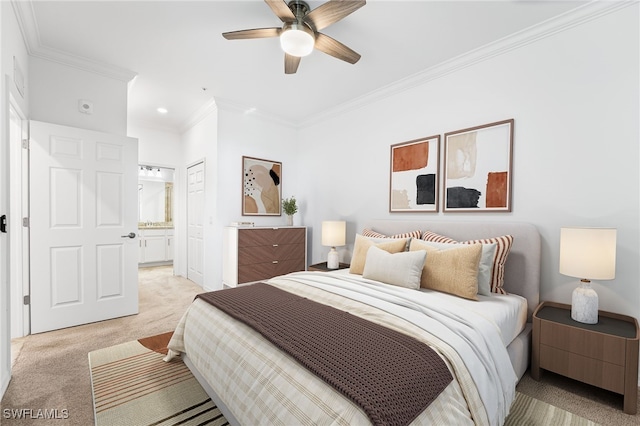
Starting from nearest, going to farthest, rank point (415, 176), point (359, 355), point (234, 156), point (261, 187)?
1. point (359, 355)
2. point (415, 176)
3. point (234, 156)
4. point (261, 187)

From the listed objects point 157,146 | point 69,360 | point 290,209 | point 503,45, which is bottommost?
point 69,360

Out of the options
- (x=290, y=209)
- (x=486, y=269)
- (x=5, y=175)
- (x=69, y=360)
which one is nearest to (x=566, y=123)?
(x=486, y=269)

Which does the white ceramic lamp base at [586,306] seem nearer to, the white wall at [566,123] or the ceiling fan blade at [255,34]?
the white wall at [566,123]

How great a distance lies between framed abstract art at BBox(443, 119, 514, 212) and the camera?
256 centimetres

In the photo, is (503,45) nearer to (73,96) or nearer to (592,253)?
(592,253)

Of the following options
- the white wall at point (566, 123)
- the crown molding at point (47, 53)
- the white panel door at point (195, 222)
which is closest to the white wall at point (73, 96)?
the crown molding at point (47, 53)

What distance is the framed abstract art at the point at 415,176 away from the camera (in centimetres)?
306

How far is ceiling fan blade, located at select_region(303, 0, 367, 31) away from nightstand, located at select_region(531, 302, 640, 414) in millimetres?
2461

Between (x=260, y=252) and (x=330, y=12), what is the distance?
9.45 feet

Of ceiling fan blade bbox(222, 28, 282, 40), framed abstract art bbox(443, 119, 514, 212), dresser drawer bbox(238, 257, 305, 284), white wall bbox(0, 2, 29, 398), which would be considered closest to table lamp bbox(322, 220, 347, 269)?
dresser drawer bbox(238, 257, 305, 284)

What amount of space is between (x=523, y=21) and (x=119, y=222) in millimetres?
4272

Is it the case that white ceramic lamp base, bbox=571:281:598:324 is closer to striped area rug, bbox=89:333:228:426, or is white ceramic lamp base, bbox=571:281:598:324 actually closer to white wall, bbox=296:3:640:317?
white wall, bbox=296:3:640:317

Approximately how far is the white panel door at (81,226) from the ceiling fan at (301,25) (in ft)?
6.65

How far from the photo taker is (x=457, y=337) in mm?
1428
